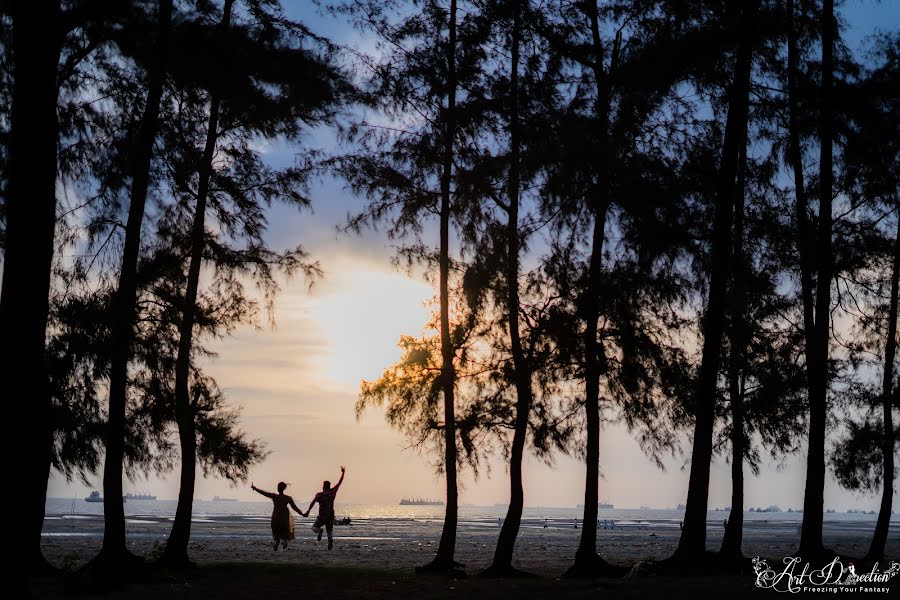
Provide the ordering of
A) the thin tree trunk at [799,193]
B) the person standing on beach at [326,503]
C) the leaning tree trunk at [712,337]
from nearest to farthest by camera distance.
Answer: the leaning tree trunk at [712,337]
the thin tree trunk at [799,193]
the person standing on beach at [326,503]

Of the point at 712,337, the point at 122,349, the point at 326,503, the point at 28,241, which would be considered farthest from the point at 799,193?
the point at 28,241

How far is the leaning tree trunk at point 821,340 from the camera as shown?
55.4 ft

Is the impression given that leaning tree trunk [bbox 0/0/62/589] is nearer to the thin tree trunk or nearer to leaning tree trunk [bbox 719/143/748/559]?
leaning tree trunk [bbox 719/143/748/559]

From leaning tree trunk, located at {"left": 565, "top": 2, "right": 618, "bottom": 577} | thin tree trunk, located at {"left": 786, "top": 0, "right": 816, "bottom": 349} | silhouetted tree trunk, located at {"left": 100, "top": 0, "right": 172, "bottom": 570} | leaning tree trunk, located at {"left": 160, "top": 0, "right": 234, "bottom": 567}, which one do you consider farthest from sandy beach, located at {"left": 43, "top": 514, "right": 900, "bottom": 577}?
thin tree trunk, located at {"left": 786, "top": 0, "right": 816, "bottom": 349}

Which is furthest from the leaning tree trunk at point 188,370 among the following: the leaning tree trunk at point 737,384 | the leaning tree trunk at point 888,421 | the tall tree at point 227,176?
the leaning tree trunk at point 888,421

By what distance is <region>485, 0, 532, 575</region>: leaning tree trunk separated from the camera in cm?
1834

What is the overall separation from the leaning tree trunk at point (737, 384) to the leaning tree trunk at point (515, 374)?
432 cm

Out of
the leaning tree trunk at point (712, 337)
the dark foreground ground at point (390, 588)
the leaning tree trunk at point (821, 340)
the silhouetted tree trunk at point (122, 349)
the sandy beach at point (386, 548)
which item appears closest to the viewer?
the dark foreground ground at point (390, 588)

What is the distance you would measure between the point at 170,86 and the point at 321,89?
2.89m

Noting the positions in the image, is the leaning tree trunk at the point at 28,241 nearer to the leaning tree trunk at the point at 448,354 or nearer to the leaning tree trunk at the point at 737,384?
the leaning tree trunk at the point at 448,354

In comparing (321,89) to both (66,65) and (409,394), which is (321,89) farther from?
(409,394)

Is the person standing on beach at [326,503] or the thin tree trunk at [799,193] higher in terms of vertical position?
the thin tree trunk at [799,193]

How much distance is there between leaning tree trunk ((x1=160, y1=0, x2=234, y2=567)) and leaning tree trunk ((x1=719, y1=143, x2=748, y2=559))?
10.6 meters

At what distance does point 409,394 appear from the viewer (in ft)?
65.0
